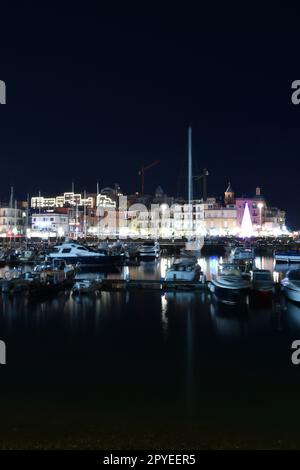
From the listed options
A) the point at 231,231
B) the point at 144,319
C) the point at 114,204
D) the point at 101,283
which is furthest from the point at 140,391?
the point at 114,204

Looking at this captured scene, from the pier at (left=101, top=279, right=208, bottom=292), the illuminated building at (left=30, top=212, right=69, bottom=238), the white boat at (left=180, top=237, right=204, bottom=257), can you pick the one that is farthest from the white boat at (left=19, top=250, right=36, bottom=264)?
the illuminated building at (left=30, top=212, right=69, bottom=238)

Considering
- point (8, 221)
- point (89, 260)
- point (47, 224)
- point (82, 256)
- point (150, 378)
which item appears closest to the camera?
point (150, 378)

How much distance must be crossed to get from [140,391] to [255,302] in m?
13.3

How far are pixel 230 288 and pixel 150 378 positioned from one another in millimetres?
11809

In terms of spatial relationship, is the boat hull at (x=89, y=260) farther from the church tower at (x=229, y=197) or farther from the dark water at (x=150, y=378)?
the church tower at (x=229, y=197)

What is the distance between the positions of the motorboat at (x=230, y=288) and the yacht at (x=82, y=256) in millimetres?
24196

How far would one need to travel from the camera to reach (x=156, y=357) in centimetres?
1491

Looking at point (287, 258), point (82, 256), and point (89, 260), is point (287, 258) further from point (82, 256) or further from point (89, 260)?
point (82, 256)

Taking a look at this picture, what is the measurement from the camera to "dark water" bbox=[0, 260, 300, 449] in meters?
9.34

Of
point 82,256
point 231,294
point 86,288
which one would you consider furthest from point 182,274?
point 82,256

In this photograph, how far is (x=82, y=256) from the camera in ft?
160

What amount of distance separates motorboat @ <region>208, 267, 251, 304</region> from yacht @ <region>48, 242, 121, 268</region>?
79.4ft

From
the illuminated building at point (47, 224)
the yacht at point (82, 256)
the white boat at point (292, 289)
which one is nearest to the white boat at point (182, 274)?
the white boat at point (292, 289)

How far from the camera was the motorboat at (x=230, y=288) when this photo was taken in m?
23.8
